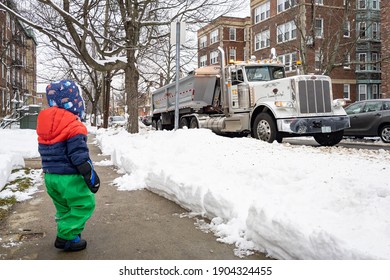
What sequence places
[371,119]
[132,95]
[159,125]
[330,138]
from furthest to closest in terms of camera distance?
[159,125] < [132,95] < [371,119] < [330,138]

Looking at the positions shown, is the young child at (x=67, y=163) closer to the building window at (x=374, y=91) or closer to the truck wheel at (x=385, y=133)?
the truck wheel at (x=385, y=133)

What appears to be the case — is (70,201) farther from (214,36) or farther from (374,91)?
(214,36)

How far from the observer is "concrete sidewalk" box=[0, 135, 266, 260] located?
3.27 m

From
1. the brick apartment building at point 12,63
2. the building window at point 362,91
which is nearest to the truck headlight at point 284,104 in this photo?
the brick apartment building at point 12,63

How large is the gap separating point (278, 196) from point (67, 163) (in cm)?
221

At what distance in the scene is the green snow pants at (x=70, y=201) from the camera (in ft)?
10.8

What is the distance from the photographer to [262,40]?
117 feet

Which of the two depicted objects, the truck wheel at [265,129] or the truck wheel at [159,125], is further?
the truck wheel at [159,125]

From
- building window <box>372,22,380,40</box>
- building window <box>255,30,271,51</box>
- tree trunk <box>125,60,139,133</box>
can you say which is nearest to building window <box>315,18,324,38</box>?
building window <box>255,30,271,51</box>

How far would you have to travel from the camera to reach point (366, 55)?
33438mm

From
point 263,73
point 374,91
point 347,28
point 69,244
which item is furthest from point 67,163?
point 374,91

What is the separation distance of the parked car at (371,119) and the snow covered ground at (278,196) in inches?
305

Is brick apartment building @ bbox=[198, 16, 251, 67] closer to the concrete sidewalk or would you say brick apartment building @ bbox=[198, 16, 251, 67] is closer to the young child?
the concrete sidewalk

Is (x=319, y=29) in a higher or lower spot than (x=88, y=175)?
higher
